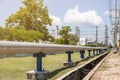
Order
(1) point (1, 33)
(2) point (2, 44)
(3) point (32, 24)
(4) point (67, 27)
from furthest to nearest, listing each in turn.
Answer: (4) point (67, 27)
(3) point (32, 24)
(1) point (1, 33)
(2) point (2, 44)

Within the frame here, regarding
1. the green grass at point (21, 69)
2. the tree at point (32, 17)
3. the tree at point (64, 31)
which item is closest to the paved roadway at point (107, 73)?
the green grass at point (21, 69)

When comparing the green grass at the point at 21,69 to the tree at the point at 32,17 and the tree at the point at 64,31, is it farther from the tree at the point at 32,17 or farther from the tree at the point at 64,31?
the tree at the point at 64,31

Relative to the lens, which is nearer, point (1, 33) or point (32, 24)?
point (1, 33)

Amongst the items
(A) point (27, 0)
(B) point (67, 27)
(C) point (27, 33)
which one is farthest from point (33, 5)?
(B) point (67, 27)

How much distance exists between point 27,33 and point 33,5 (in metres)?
11.0

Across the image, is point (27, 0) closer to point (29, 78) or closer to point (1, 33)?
point (1, 33)

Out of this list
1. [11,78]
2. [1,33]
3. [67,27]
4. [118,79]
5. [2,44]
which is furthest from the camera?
[67,27]

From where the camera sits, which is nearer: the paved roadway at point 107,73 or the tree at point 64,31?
the paved roadway at point 107,73

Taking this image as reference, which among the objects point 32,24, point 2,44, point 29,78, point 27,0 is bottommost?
point 29,78

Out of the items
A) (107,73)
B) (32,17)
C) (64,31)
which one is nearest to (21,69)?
(107,73)

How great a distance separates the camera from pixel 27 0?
62156 mm

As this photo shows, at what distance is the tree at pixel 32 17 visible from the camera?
62072 millimetres

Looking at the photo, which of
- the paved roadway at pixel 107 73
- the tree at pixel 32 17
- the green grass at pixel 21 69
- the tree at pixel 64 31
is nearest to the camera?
the paved roadway at pixel 107 73

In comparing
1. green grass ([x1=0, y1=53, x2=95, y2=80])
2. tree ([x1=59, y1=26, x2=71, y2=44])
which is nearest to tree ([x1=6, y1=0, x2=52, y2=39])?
tree ([x1=59, y1=26, x2=71, y2=44])
